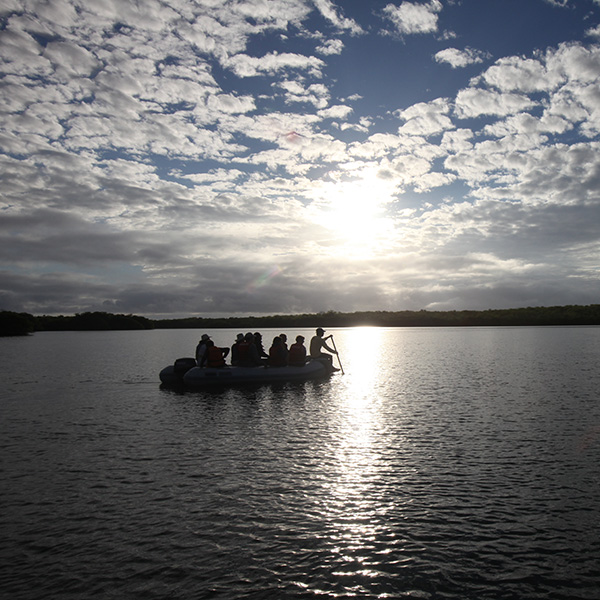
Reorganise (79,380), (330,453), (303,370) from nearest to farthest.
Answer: (330,453)
(303,370)
(79,380)

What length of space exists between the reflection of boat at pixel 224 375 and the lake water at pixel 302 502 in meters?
6.96

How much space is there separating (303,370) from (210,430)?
1375 cm

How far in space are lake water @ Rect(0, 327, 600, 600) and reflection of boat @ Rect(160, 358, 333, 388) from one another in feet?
22.8

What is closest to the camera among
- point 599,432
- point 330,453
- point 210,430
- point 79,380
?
point 330,453

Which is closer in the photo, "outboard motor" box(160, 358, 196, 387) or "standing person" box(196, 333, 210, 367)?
"standing person" box(196, 333, 210, 367)

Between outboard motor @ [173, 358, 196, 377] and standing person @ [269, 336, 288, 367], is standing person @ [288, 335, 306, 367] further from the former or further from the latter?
outboard motor @ [173, 358, 196, 377]

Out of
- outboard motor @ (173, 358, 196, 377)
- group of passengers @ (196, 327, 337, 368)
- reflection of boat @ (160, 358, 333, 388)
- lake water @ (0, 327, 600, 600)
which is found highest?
group of passengers @ (196, 327, 337, 368)

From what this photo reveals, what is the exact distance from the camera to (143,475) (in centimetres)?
1216

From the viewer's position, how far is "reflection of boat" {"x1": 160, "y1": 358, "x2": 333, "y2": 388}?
28.8 m

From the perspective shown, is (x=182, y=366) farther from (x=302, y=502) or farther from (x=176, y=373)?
(x=302, y=502)

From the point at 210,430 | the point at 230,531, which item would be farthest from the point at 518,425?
the point at 230,531

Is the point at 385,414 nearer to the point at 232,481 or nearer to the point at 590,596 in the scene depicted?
the point at 232,481

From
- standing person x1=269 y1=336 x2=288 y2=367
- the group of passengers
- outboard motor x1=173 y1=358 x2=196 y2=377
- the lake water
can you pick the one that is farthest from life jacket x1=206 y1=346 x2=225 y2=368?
the lake water

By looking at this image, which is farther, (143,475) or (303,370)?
(303,370)
